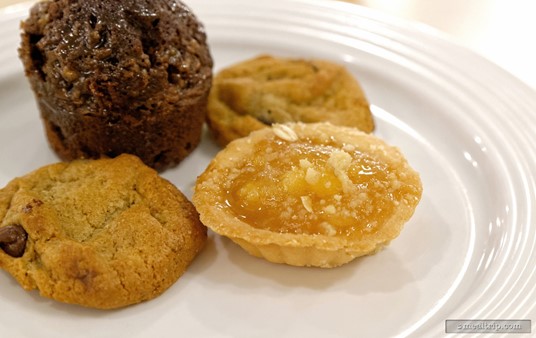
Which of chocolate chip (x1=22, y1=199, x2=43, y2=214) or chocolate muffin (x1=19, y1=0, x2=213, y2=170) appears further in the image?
chocolate muffin (x1=19, y1=0, x2=213, y2=170)

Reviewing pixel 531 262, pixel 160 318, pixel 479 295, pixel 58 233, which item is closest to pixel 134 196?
pixel 58 233

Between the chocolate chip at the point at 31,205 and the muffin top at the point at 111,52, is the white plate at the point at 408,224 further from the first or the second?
the muffin top at the point at 111,52

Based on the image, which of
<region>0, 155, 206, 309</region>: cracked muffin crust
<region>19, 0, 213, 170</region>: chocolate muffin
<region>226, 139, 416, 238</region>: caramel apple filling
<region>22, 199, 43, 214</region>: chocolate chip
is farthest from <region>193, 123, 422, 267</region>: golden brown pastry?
<region>22, 199, 43, 214</region>: chocolate chip

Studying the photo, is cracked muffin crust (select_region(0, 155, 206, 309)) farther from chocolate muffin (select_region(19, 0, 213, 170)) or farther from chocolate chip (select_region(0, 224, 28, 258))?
chocolate muffin (select_region(19, 0, 213, 170))

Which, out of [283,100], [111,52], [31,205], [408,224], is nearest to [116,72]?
[111,52]

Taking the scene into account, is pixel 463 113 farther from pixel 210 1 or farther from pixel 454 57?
pixel 210 1
